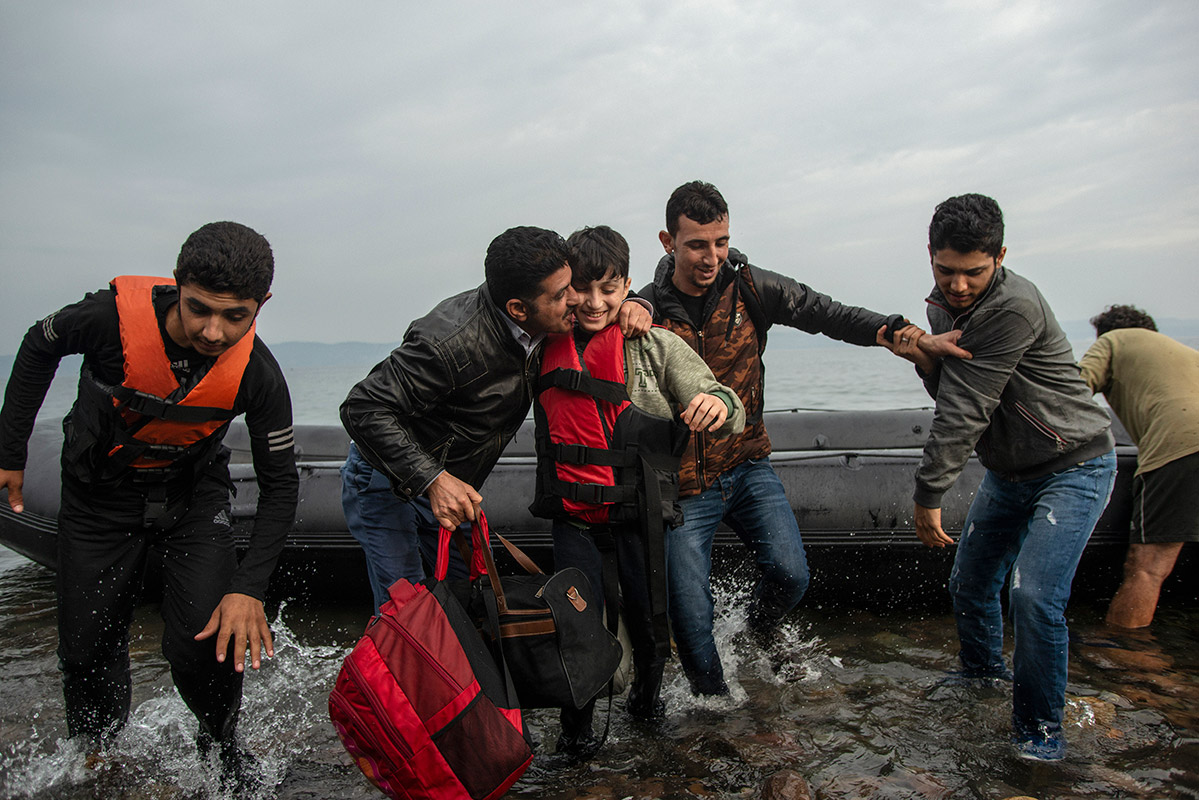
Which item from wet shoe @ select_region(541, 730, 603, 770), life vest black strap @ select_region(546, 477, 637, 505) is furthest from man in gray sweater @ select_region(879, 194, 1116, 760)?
wet shoe @ select_region(541, 730, 603, 770)

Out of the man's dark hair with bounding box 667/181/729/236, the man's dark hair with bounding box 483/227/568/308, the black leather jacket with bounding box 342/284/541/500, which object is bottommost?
the black leather jacket with bounding box 342/284/541/500

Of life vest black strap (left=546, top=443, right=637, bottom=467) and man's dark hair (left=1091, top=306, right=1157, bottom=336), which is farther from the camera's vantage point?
man's dark hair (left=1091, top=306, right=1157, bottom=336)

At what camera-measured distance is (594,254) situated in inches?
113

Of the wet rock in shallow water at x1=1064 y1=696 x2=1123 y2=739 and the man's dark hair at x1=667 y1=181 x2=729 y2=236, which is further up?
the man's dark hair at x1=667 y1=181 x2=729 y2=236

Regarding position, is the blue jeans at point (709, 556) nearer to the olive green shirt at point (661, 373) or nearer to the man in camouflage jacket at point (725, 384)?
the man in camouflage jacket at point (725, 384)

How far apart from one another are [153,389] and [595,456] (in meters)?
1.46

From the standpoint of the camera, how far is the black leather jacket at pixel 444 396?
2619 mm

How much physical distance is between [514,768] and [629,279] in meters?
1.70

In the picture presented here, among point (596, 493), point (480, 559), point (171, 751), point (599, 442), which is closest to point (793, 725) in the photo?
point (596, 493)

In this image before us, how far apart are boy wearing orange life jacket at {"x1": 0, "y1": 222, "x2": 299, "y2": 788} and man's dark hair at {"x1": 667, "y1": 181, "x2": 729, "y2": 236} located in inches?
62.1

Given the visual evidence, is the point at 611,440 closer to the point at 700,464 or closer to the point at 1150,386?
the point at 700,464

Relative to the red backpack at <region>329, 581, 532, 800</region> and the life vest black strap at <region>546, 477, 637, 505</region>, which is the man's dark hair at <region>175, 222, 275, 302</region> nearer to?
the red backpack at <region>329, 581, 532, 800</region>

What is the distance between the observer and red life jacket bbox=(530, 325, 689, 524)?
2861 mm

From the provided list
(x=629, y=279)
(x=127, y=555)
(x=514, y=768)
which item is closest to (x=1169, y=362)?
(x=629, y=279)
